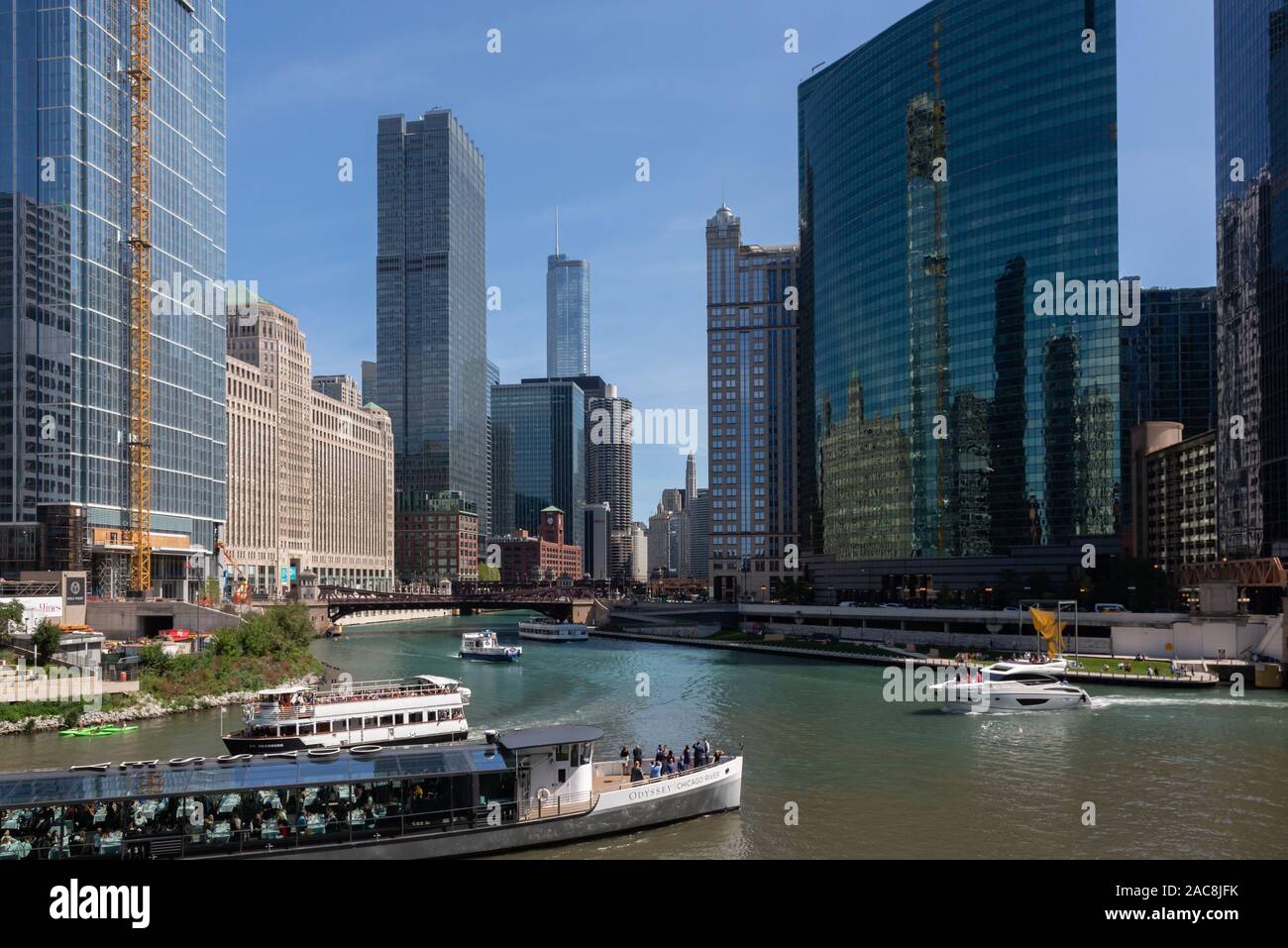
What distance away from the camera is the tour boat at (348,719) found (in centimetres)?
5878

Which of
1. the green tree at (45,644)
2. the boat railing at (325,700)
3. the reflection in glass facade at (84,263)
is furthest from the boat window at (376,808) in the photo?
the reflection in glass facade at (84,263)

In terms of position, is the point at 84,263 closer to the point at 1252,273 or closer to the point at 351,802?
the point at 351,802

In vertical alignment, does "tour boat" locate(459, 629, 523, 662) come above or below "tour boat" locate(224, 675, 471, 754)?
below

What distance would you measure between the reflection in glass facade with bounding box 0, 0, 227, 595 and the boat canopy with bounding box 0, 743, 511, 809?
10792cm

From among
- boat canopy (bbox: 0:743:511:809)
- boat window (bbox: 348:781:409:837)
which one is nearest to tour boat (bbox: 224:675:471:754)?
boat canopy (bbox: 0:743:511:809)

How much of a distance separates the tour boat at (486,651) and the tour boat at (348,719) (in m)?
57.9

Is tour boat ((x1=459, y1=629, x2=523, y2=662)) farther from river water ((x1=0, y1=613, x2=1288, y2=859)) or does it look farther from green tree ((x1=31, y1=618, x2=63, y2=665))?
green tree ((x1=31, y1=618, x2=63, y2=665))

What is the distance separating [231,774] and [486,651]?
303 feet

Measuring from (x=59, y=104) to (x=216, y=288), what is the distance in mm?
38075

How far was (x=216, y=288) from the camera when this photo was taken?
163625 mm

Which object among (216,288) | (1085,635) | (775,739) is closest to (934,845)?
(775,739)

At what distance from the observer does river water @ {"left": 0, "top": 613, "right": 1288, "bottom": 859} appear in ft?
134

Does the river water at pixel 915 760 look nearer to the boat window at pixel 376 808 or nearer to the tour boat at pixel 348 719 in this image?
the tour boat at pixel 348 719
